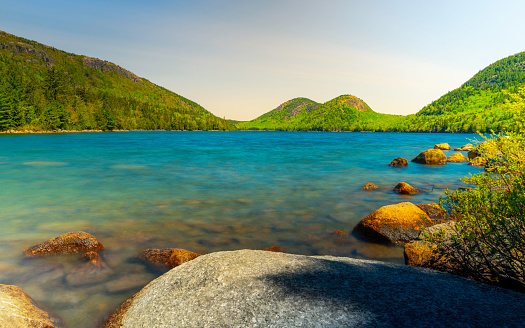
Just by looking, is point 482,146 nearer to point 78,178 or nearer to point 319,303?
point 319,303

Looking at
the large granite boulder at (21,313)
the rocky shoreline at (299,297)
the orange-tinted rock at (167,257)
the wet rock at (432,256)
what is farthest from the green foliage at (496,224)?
the large granite boulder at (21,313)

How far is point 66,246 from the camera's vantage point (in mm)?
9023

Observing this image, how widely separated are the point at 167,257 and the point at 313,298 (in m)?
5.59

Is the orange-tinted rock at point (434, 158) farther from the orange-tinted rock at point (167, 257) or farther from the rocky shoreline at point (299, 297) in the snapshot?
the orange-tinted rock at point (167, 257)

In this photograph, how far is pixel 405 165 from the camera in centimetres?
3244

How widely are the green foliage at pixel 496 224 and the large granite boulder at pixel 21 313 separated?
317 inches

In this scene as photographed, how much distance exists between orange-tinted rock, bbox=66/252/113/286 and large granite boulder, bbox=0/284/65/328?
1728 mm

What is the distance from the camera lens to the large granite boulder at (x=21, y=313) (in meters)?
4.53

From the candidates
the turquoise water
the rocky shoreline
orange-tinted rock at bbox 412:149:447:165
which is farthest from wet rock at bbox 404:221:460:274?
orange-tinted rock at bbox 412:149:447:165

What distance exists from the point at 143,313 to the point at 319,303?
3042 mm

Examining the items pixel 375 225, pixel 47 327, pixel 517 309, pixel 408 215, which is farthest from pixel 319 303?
pixel 408 215

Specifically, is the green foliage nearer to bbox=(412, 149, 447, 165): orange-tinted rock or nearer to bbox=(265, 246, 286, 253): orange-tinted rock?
bbox=(265, 246, 286, 253): orange-tinted rock

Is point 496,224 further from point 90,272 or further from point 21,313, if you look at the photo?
point 90,272

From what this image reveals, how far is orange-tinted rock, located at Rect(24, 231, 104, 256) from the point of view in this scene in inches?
350
